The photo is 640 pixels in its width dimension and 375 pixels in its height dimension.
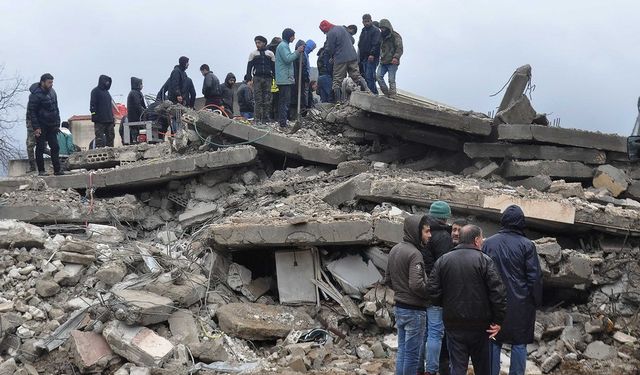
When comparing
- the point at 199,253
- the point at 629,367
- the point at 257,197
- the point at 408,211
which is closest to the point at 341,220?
the point at 408,211

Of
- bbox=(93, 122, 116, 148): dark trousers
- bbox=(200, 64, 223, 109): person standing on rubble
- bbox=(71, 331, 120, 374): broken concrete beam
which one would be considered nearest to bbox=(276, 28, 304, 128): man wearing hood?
bbox=(200, 64, 223, 109): person standing on rubble

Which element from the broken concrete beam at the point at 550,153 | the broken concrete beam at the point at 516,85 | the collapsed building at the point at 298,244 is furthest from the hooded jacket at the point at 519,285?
the broken concrete beam at the point at 516,85

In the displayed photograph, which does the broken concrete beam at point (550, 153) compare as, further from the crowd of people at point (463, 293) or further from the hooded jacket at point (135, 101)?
the hooded jacket at point (135, 101)

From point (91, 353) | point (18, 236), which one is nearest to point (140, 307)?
point (91, 353)

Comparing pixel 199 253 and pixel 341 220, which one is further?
pixel 199 253

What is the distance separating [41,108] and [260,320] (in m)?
6.10

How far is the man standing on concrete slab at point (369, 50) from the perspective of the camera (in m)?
13.6

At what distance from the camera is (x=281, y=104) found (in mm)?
13211

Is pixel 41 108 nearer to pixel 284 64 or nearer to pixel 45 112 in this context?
pixel 45 112

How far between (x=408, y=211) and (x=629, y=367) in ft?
10.5

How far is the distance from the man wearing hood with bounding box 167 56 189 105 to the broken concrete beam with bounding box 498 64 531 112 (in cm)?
670

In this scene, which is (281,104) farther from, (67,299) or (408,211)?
(67,299)

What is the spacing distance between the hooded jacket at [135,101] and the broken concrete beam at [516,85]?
787cm

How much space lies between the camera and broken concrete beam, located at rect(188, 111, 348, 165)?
38.8ft
